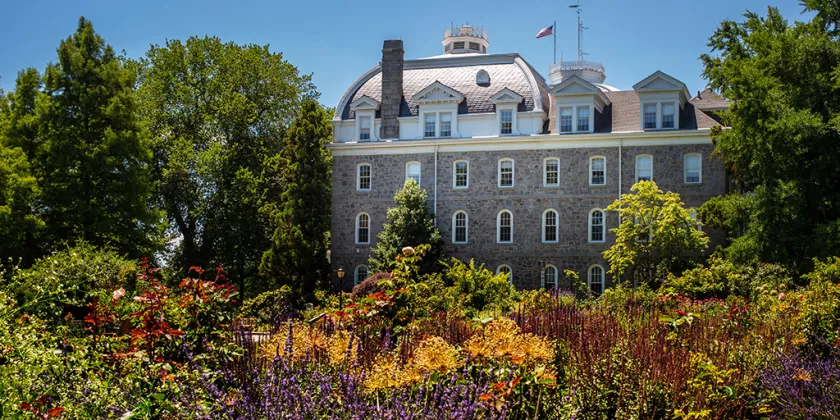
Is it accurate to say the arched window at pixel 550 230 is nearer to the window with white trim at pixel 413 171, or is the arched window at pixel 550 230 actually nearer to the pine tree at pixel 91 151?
the window with white trim at pixel 413 171

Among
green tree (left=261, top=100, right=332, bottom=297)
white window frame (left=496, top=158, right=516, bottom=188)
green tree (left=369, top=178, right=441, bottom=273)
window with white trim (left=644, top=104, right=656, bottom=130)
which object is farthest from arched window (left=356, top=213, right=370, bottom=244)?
window with white trim (left=644, top=104, right=656, bottom=130)

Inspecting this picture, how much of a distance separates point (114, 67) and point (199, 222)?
11.4m

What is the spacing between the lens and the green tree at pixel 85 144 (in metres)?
32.9

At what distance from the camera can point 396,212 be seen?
125 ft

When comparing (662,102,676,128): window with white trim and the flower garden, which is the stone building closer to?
(662,102,676,128): window with white trim

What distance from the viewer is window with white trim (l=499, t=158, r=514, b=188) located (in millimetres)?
39281

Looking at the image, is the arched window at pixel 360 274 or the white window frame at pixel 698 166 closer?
the white window frame at pixel 698 166

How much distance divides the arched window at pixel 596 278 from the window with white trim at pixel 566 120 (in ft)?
19.2

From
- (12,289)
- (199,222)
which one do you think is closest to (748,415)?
(12,289)

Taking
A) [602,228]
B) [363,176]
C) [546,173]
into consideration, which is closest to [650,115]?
[546,173]

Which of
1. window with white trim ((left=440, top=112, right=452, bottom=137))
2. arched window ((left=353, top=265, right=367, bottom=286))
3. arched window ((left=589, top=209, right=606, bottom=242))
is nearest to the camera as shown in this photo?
arched window ((left=589, top=209, right=606, bottom=242))

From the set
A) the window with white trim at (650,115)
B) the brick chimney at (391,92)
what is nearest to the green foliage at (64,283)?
the brick chimney at (391,92)

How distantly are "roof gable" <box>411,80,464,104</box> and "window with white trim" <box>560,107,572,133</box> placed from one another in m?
4.44

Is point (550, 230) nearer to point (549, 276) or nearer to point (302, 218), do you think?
point (549, 276)
